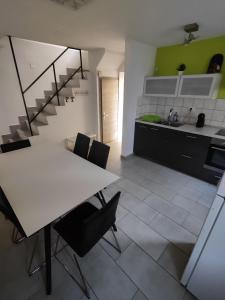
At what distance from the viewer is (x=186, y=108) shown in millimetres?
3184

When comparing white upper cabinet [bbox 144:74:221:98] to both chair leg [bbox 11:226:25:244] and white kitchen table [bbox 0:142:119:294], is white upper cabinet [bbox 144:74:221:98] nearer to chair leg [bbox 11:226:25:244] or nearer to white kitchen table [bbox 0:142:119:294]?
white kitchen table [bbox 0:142:119:294]

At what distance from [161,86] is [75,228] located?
9.73ft

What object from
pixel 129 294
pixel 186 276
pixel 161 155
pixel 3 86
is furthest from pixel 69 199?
pixel 3 86

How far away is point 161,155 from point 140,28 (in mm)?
2249

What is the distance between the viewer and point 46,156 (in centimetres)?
205

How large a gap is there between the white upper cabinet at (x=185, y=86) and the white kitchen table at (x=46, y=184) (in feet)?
7.38

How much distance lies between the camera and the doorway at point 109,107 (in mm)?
3965

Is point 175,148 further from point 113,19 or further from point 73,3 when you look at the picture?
point 73,3

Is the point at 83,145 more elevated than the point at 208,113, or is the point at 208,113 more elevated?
the point at 208,113

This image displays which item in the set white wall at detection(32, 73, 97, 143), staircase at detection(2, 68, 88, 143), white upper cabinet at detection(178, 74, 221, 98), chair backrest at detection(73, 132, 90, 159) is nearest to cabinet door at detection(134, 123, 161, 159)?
white upper cabinet at detection(178, 74, 221, 98)

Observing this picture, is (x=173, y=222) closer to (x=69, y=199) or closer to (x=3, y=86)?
(x=69, y=199)

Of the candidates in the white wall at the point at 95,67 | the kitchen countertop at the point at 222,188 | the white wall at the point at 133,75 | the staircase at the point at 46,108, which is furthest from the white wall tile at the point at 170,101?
the kitchen countertop at the point at 222,188

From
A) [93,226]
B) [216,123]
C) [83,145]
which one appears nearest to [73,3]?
[83,145]

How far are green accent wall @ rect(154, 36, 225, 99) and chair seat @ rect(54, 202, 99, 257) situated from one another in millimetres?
3003
